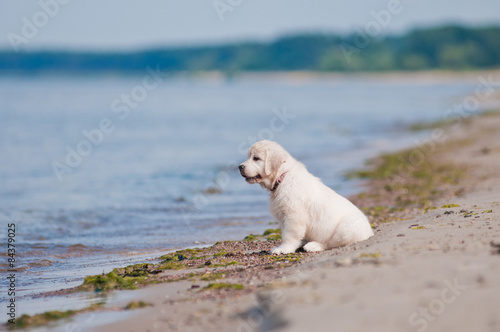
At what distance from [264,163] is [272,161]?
4.4 inches

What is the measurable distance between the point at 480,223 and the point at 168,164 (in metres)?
16.1

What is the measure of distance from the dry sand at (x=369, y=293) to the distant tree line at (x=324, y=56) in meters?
159

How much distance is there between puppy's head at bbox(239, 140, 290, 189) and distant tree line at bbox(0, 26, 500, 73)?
157306 millimetres

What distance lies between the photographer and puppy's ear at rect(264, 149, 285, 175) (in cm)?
830

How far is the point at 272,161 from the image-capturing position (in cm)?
833

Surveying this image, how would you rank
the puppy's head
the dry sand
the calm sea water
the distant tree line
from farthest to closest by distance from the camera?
the distant tree line, the calm sea water, the puppy's head, the dry sand

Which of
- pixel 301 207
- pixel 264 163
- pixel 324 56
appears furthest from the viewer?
pixel 324 56

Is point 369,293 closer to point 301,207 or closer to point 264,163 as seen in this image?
point 301,207

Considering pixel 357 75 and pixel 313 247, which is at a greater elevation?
pixel 357 75

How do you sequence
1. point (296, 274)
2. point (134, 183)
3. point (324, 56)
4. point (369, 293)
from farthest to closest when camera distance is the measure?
point (324, 56)
point (134, 183)
point (296, 274)
point (369, 293)

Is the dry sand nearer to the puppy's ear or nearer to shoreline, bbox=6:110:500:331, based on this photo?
shoreline, bbox=6:110:500:331

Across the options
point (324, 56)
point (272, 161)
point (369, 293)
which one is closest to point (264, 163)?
point (272, 161)

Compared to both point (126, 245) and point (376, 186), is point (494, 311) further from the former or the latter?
point (376, 186)

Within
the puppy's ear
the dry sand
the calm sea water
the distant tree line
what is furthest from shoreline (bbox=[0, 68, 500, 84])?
the dry sand
